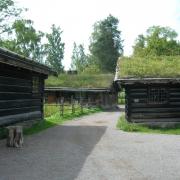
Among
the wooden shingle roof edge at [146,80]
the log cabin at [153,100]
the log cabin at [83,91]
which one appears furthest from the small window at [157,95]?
the log cabin at [83,91]

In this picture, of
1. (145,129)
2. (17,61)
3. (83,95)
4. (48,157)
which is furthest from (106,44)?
(48,157)

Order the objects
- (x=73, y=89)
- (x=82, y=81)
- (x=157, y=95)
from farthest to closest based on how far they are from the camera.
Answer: (x=82, y=81)
(x=73, y=89)
(x=157, y=95)

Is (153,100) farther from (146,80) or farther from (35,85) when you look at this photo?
(35,85)

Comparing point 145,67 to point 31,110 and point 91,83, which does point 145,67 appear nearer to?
point 31,110

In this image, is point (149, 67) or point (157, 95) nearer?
point (157, 95)

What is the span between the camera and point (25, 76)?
20.6m

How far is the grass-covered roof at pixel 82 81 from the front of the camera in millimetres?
49344

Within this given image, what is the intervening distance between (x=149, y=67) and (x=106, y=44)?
66.0 meters

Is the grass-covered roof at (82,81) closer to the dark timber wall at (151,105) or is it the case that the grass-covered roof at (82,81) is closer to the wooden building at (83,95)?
the wooden building at (83,95)

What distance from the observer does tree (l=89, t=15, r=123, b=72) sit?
89.6 metres

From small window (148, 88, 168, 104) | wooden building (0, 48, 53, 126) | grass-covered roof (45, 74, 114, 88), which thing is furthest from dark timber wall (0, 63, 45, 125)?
grass-covered roof (45, 74, 114, 88)

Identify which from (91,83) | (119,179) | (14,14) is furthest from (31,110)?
(14,14)

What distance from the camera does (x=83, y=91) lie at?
48.4 metres

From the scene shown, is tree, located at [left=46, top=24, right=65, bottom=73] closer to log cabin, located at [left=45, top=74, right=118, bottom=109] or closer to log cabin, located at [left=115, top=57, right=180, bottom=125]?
log cabin, located at [left=45, top=74, right=118, bottom=109]
